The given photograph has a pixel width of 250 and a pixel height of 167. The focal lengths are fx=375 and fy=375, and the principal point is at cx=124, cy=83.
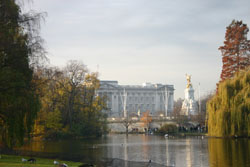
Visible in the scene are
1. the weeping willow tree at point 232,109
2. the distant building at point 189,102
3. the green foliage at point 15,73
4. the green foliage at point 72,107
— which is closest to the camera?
the green foliage at point 15,73

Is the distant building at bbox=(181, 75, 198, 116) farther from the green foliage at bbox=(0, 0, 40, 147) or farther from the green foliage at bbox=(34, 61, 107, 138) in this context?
the green foliage at bbox=(0, 0, 40, 147)

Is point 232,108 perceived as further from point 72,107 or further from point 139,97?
point 139,97

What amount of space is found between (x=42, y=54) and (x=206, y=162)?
1315 cm

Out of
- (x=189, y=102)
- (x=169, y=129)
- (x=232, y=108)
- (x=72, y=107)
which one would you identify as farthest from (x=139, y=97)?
(x=232, y=108)

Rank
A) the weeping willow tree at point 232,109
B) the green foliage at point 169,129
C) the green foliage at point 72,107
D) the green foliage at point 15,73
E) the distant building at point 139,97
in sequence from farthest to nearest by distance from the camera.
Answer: the distant building at point 139,97, the green foliage at point 169,129, the green foliage at point 72,107, the weeping willow tree at point 232,109, the green foliage at point 15,73

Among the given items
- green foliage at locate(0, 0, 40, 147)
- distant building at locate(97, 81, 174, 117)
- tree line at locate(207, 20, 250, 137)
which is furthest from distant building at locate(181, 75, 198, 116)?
distant building at locate(97, 81, 174, 117)

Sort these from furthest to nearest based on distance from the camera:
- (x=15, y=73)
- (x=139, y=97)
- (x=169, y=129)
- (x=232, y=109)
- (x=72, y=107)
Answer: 1. (x=139, y=97)
2. (x=169, y=129)
3. (x=72, y=107)
4. (x=232, y=109)
5. (x=15, y=73)

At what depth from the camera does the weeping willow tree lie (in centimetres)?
4234

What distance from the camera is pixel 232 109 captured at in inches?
1711

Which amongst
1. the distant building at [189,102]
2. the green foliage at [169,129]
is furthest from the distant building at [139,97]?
the green foliage at [169,129]

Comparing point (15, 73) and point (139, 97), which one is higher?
point (139, 97)

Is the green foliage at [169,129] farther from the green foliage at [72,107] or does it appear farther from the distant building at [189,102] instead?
the green foliage at [72,107]

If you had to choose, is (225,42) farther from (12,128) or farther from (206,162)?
(12,128)

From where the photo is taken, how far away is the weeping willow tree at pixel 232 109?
4234 centimetres
